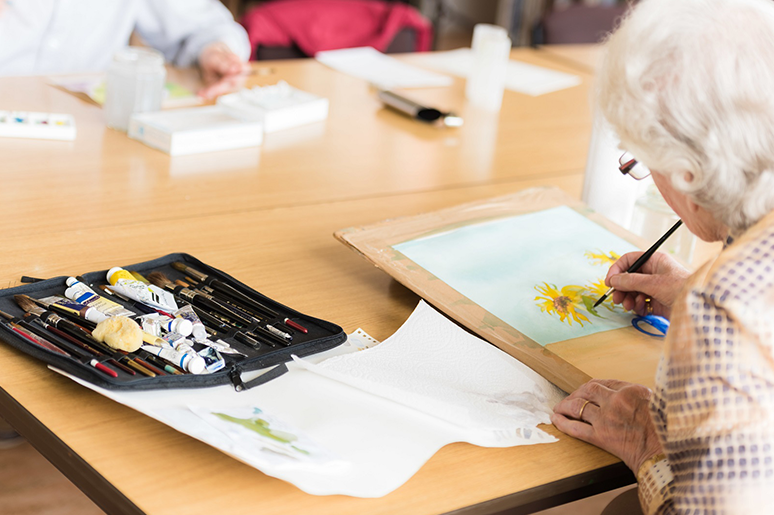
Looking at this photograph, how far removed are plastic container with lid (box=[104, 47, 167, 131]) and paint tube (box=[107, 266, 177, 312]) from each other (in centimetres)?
68

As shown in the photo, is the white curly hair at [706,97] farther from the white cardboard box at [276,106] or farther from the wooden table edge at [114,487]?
the white cardboard box at [276,106]

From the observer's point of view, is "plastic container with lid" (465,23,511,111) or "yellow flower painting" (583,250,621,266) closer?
"yellow flower painting" (583,250,621,266)

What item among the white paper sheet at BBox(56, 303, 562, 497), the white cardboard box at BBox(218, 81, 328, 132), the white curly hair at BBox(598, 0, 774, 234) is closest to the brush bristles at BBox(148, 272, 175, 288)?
the white paper sheet at BBox(56, 303, 562, 497)

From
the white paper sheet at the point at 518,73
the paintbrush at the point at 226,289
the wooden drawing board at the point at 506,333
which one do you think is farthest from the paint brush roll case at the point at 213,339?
the white paper sheet at the point at 518,73

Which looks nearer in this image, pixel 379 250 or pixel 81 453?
pixel 81 453

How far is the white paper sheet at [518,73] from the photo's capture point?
229 centimetres

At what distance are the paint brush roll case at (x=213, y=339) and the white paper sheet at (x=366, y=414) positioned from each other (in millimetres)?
13

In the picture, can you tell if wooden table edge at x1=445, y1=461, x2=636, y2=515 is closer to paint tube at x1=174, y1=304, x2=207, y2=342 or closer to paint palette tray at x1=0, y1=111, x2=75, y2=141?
paint tube at x1=174, y1=304, x2=207, y2=342

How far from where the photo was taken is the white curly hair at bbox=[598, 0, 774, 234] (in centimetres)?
70

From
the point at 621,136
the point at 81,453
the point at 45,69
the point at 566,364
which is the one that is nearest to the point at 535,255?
the point at 566,364

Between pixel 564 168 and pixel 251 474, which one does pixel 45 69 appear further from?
pixel 251 474

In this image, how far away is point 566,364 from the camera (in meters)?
0.97

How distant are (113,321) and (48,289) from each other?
151 millimetres

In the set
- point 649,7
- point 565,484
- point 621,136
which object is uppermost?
point 649,7
